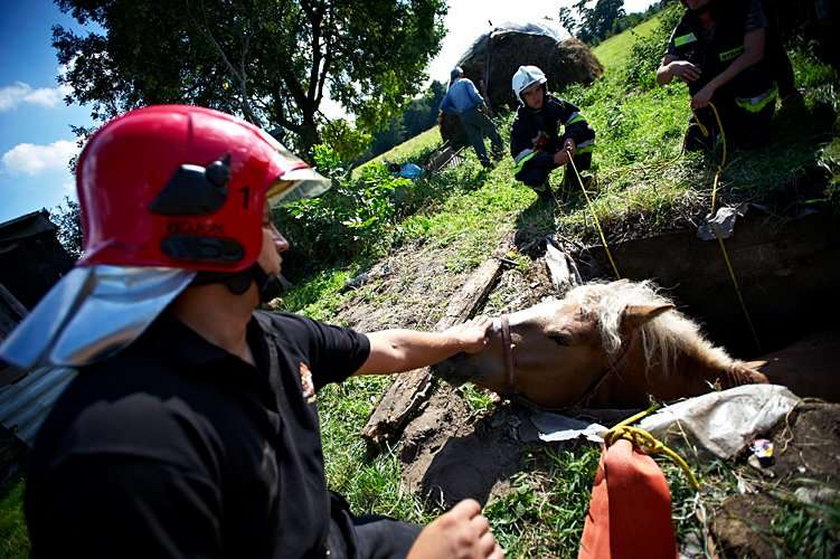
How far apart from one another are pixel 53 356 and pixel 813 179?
16.3 ft

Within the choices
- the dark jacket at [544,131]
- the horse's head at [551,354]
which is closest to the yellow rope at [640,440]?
the horse's head at [551,354]

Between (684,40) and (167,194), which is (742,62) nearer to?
(684,40)

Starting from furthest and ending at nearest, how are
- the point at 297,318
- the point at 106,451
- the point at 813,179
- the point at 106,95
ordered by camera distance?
the point at 106,95 < the point at 813,179 < the point at 297,318 < the point at 106,451

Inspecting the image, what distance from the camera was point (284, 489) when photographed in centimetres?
138

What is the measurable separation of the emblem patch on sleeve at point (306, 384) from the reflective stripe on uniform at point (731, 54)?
5001 mm

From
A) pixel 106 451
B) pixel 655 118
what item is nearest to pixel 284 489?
pixel 106 451

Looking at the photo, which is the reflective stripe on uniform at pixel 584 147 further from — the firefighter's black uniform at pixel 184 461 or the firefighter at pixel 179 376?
the firefighter's black uniform at pixel 184 461

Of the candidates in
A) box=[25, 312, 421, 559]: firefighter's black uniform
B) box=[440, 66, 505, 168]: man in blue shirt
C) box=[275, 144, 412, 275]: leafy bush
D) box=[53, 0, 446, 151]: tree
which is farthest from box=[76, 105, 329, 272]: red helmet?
box=[53, 0, 446, 151]: tree

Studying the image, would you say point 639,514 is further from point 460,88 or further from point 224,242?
point 460,88

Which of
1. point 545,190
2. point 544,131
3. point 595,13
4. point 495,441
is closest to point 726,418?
point 495,441

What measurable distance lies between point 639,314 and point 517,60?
14572 mm

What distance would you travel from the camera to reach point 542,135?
19.8 ft

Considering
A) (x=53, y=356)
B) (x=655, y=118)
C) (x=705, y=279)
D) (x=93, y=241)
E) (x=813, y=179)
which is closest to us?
(x=53, y=356)

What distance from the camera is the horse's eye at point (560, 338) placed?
2895 millimetres
